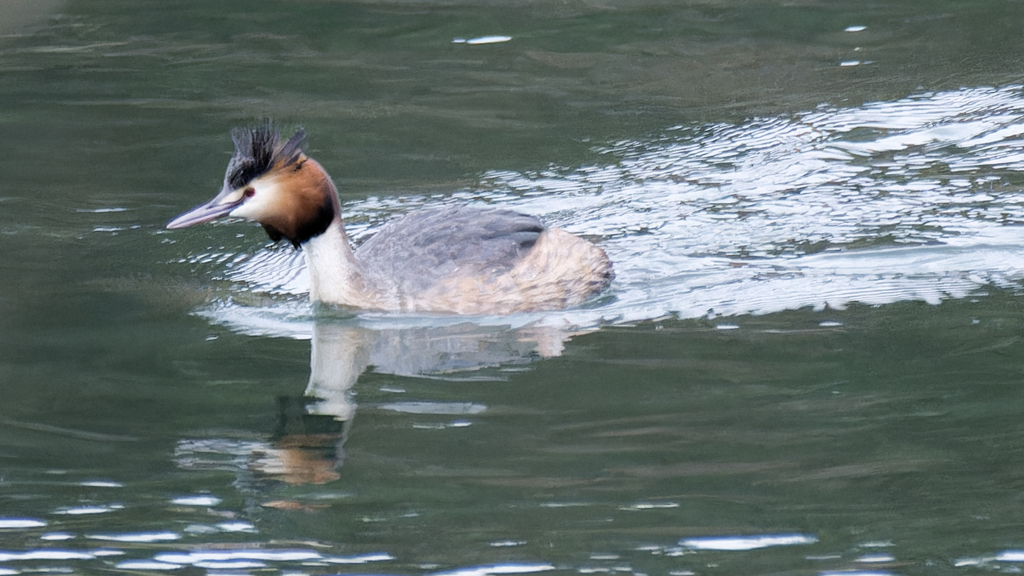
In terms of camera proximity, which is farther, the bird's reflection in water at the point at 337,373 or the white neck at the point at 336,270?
the white neck at the point at 336,270

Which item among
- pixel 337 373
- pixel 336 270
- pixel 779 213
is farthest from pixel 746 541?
pixel 779 213

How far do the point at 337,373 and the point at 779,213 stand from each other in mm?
3626

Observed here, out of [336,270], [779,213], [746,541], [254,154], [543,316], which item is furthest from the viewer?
[779,213]

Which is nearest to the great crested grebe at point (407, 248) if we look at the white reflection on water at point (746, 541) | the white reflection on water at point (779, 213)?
the white reflection on water at point (779, 213)

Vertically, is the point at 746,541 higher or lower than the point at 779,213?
lower

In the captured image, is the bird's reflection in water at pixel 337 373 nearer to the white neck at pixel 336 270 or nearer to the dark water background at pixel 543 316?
the dark water background at pixel 543 316

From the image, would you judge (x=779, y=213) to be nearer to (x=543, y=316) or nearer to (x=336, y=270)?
(x=543, y=316)

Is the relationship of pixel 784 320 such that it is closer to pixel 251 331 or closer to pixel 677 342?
pixel 677 342

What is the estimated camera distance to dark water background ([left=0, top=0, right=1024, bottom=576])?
4.94 meters

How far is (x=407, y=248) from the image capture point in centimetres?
781

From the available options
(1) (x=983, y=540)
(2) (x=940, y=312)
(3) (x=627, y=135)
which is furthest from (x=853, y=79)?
(1) (x=983, y=540)

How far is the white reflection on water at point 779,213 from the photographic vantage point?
7.76 m

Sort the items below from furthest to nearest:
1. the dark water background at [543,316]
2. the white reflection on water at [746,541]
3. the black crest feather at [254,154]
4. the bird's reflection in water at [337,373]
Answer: the black crest feather at [254,154], the bird's reflection in water at [337,373], the dark water background at [543,316], the white reflection on water at [746,541]

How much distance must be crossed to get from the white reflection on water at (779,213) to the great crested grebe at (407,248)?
5.9 inches
